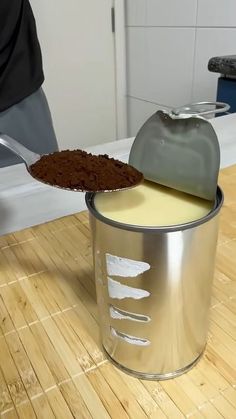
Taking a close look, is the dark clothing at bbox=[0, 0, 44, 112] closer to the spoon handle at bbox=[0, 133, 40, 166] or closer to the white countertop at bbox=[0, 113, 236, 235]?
the white countertop at bbox=[0, 113, 236, 235]

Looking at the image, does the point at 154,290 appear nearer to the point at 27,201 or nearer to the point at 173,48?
the point at 27,201

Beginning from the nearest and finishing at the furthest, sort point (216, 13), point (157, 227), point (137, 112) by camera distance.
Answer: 1. point (157, 227)
2. point (216, 13)
3. point (137, 112)

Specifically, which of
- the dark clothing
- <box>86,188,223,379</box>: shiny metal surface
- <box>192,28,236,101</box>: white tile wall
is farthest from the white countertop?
A: <box>192,28,236,101</box>: white tile wall

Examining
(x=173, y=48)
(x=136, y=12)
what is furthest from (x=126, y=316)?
(x=136, y=12)

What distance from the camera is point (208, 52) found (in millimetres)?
1400

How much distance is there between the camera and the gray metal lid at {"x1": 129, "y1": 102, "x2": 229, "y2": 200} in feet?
1.14

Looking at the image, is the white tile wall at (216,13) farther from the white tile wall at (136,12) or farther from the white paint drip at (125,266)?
the white paint drip at (125,266)

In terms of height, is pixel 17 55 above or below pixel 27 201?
above

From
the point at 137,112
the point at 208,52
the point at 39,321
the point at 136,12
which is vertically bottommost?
the point at 137,112

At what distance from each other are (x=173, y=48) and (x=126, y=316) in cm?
145

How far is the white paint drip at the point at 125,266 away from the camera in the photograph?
1.00ft

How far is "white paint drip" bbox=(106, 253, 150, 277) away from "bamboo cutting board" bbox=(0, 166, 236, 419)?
12cm

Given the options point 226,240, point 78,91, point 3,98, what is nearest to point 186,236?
point 226,240

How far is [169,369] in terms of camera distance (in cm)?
36
